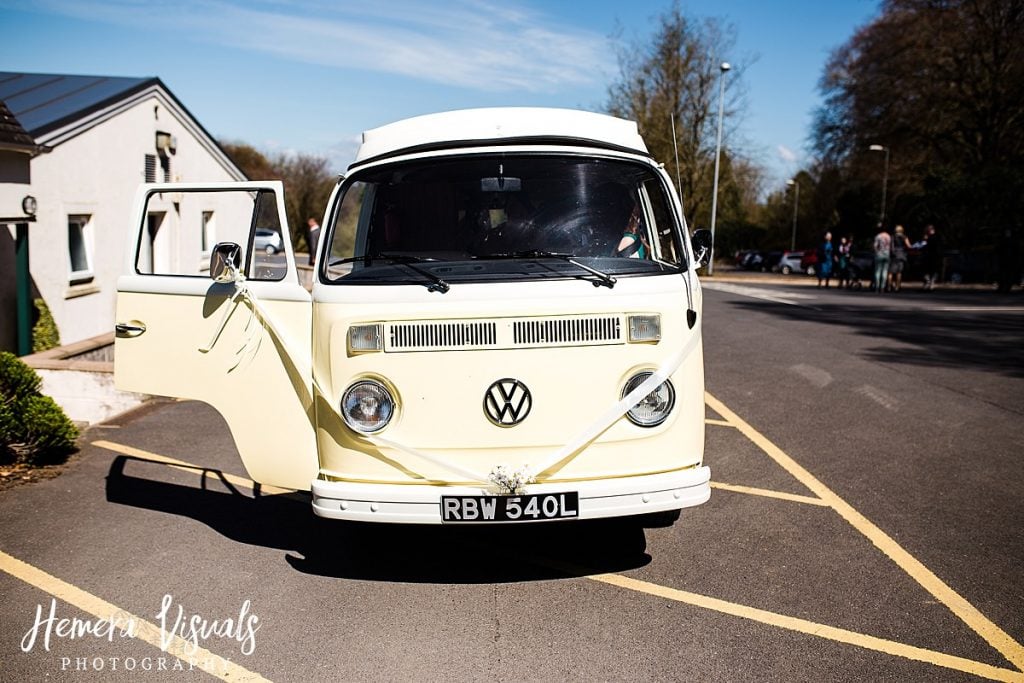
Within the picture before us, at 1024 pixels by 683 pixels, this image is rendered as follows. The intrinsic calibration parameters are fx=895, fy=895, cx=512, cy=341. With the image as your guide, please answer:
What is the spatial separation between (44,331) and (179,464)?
8.01m

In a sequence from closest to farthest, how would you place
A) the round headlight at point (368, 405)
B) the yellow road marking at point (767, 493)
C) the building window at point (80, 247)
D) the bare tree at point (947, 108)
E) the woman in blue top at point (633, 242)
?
the round headlight at point (368, 405) → the woman in blue top at point (633, 242) → the yellow road marking at point (767, 493) → the building window at point (80, 247) → the bare tree at point (947, 108)

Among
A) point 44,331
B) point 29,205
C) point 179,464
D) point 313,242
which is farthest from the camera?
point 44,331

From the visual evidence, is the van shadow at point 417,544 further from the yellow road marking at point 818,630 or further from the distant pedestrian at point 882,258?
the distant pedestrian at point 882,258

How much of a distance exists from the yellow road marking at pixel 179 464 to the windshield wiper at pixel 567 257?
8.76ft

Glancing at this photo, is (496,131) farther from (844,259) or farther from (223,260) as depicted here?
(844,259)

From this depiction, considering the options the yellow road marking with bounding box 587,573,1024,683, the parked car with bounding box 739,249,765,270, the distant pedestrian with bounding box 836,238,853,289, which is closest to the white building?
the yellow road marking with bounding box 587,573,1024,683

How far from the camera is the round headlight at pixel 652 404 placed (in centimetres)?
453

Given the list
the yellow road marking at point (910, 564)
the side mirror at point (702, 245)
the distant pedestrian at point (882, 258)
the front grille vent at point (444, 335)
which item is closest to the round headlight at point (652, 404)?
the front grille vent at point (444, 335)

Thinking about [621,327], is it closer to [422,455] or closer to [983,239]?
[422,455]

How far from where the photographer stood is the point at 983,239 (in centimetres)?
3378

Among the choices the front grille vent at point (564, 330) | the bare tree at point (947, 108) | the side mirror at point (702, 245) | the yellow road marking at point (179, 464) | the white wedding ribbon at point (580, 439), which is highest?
the bare tree at point (947, 108)

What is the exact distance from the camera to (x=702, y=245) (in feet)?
18.7

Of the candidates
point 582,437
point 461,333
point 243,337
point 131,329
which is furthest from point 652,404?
point 131,329

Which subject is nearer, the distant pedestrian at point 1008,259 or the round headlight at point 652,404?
the round headlight at point 652,404
